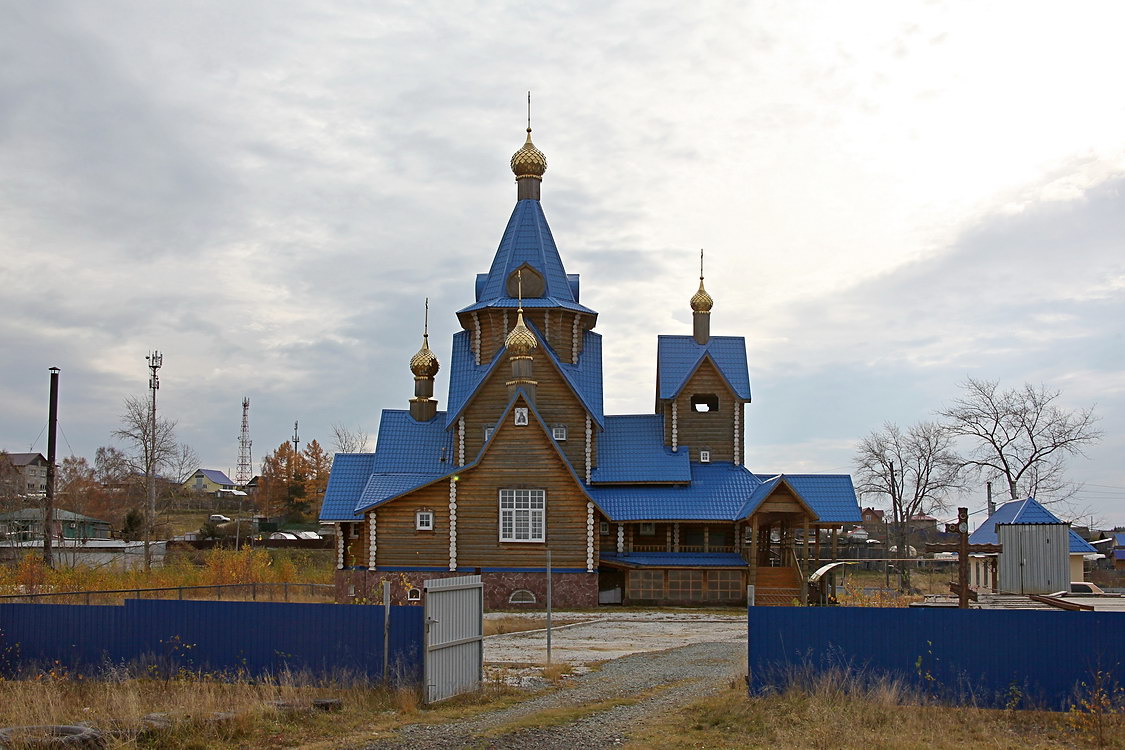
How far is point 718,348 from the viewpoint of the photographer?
40.3 metres

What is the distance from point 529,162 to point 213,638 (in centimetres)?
2814

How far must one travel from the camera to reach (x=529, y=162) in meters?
41.7

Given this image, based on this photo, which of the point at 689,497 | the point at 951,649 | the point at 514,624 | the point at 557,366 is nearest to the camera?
the point at 951,649

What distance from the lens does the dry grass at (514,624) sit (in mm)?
25983

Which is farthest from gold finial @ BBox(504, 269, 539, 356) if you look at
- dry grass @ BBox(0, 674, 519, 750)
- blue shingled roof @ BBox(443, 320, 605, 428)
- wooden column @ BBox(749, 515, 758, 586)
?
dry grass @ BBox(0, 674, 519, 750)

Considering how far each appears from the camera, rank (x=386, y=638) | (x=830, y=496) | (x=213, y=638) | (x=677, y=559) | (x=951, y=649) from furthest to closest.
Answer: (x=830, y=496), (x=677, y=559), (x=213, y=638), (x=386, y=638), (x=951, y=649)

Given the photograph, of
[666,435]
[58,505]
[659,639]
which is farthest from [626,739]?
[58,505]

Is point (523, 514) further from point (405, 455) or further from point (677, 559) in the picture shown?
point (405, 455)

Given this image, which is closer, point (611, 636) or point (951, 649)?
Result: point (951, 649)

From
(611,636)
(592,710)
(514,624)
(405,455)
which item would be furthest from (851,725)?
(405,455)

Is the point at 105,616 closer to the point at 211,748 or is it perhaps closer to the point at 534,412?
the point at 211,748

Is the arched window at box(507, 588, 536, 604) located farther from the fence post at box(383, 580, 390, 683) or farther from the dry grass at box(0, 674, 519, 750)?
the fence post at box(383, 580, 390, 683)

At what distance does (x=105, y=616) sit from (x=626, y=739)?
9.04 meters

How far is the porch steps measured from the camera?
3158 centimetres
